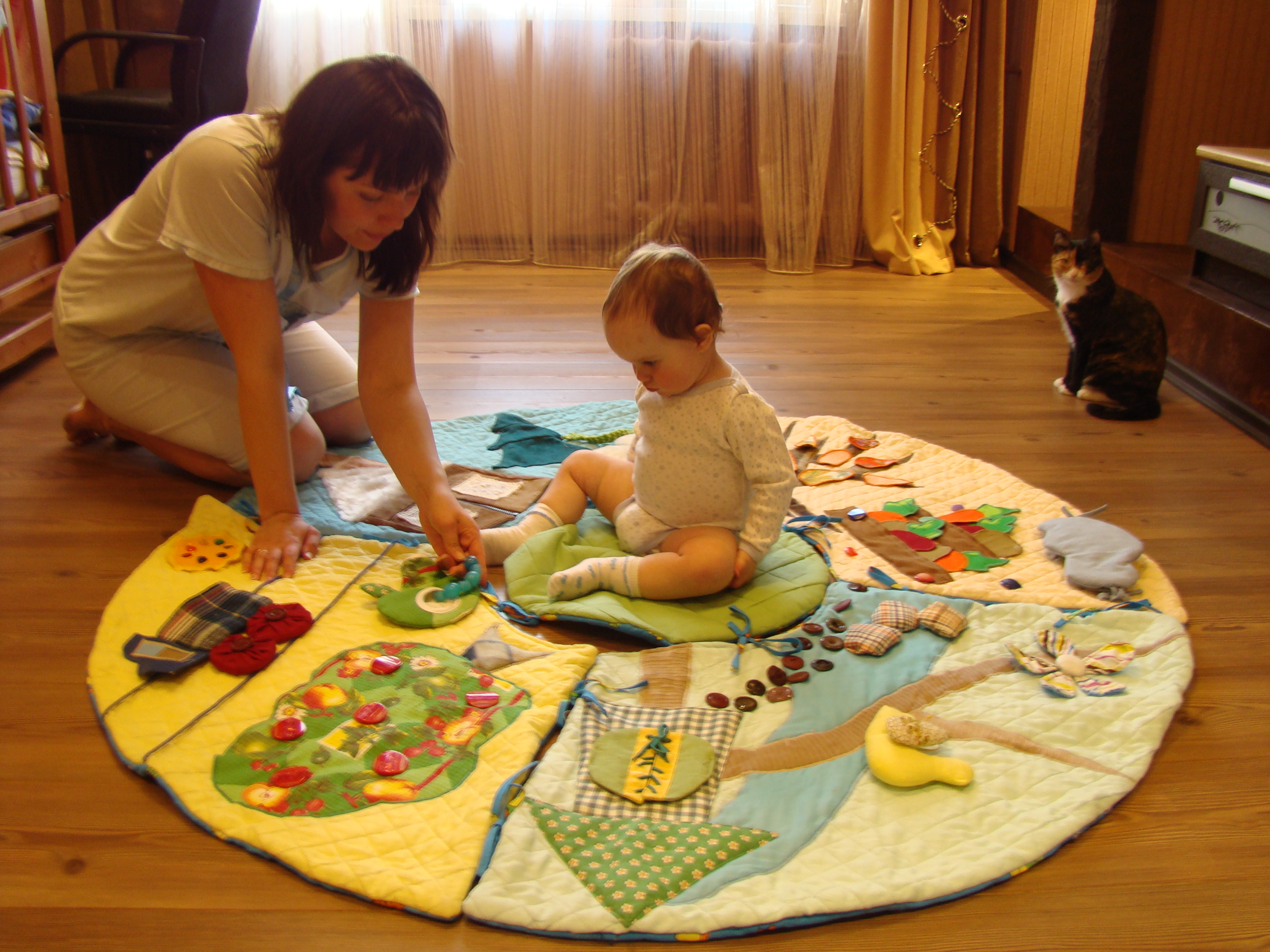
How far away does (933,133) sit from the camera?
3500mm

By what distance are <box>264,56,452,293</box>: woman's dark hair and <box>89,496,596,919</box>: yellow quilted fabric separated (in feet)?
1.73

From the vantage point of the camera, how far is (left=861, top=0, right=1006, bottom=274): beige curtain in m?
3.39

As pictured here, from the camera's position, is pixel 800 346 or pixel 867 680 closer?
pixel 867 680

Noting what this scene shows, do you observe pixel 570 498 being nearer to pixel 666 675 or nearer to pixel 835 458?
pixel 666 675

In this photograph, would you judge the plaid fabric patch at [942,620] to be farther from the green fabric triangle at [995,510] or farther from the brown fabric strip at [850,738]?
the green fabric triangle at [995,510]

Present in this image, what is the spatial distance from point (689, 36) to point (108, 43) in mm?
1970

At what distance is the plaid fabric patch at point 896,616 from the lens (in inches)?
57.6

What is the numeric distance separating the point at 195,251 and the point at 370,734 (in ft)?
2.46

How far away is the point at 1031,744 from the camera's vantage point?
123 cm

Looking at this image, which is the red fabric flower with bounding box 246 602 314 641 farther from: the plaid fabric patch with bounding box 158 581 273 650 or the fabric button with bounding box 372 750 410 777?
the fabric button with bounding box 372 750 410 777

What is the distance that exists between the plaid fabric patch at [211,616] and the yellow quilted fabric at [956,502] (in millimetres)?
873

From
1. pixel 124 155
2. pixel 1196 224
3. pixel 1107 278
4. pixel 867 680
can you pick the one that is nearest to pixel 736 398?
pixel 867 680

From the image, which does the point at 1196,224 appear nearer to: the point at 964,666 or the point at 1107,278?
the point at 1107,278

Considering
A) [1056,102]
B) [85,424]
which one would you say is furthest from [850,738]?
[1056,102]
